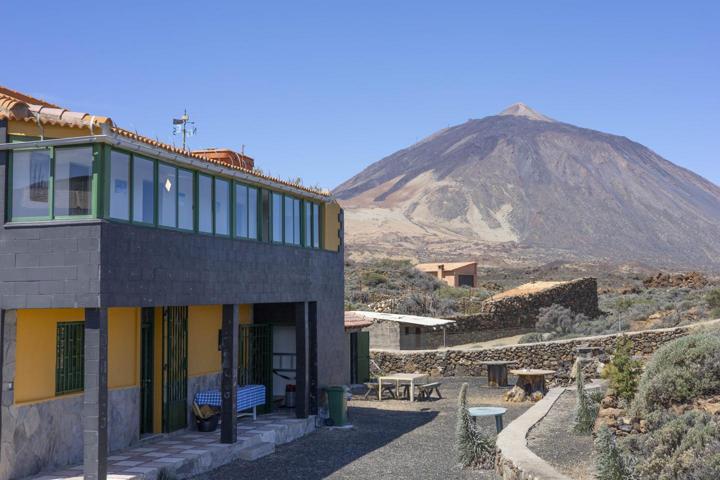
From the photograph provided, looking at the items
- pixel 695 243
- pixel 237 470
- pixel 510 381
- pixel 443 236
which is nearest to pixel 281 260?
pixel 237 470

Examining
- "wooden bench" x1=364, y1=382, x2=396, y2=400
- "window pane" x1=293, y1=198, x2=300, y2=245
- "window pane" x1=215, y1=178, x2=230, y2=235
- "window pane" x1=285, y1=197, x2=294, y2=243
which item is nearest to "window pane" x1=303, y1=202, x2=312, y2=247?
"window pane" x1=293, y1=198, x2=300, y2=245

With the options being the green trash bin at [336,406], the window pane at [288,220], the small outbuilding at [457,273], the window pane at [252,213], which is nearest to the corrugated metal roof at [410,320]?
the green trash bin at [336,406]

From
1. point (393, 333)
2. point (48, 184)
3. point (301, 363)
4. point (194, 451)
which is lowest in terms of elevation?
point (194, 451)

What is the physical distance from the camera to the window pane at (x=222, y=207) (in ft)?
45.6

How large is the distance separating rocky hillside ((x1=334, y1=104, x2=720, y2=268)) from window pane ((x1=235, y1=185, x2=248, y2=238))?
83.6 m

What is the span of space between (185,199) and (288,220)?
4.00 m

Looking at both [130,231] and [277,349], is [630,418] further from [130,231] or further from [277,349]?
[277,349]

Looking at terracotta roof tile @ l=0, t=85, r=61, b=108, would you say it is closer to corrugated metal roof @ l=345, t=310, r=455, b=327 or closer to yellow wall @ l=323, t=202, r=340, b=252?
yellow wall @ l=323, t=202, r=340, b=252

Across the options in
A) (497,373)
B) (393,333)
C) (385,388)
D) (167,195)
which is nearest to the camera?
(167,195)

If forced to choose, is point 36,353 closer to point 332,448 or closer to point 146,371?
point 146,371

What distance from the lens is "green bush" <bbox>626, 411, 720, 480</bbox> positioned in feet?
28.2

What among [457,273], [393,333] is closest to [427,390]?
[393,333]

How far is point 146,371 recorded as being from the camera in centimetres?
1386

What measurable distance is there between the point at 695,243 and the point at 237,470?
155160mm
